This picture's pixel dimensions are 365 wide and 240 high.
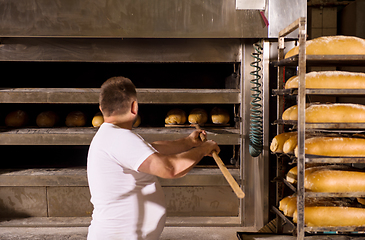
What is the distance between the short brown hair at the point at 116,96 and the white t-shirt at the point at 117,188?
0.27 feet

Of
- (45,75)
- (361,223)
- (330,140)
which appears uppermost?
(45,75)

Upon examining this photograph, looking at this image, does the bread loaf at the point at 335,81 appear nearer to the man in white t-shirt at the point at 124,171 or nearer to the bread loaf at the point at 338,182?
the bread loaf at the point at 338,182

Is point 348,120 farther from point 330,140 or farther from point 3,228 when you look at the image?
point 3,228

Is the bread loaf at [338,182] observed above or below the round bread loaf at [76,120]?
below

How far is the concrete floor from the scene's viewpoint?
2219mm

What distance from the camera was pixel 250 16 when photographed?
2.28m

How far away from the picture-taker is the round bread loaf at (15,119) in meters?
2.60

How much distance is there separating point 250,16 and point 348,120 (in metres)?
1.17

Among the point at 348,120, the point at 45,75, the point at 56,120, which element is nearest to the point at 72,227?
the point at 56,120

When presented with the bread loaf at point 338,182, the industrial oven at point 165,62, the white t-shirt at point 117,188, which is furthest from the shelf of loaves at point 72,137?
the white t-shirt at point 117,188

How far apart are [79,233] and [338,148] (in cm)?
211

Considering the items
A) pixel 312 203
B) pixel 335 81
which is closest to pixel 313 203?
pixel 312 203

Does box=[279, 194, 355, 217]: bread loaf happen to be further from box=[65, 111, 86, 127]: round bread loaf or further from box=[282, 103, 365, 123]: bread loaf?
box=[65, 111, 86, 127]: round bread loaf

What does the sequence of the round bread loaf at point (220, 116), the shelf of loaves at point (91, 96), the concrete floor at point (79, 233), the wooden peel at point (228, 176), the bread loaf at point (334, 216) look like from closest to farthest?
the wooden peel at point (228, 176) < the bread loaf at point (334, 216) < the concrete floor at point (79, 233) < the shelf of loaves at point (91, 96) < the round bread loaf at point (220, 116)
